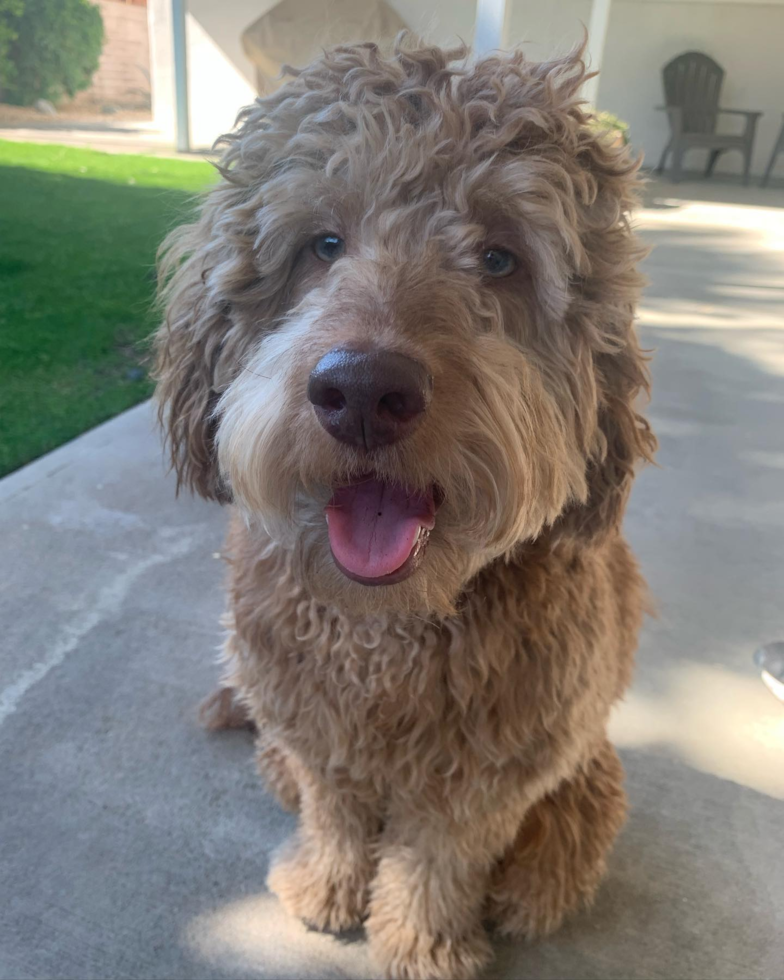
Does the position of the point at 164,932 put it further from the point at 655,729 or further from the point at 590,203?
the point at 590,203

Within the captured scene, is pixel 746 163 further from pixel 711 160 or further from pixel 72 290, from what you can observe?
pixel 72 290

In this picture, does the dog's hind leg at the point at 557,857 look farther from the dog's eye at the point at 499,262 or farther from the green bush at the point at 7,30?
the green bush at the point at 7,30

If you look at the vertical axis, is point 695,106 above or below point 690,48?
below

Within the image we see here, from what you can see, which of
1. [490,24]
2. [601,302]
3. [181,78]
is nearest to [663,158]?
[181,78]

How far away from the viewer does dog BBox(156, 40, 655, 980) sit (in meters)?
1.15

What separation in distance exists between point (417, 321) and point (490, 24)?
130 inches

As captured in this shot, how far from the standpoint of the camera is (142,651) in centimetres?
231

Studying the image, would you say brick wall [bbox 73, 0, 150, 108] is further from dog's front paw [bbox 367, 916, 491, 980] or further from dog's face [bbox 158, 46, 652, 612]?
dog's front paw [bbox 367, 916, 491, 980]

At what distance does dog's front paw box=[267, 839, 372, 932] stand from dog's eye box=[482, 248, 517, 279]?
1236mm

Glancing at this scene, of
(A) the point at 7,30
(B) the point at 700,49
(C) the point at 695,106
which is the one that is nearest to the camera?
(A) the point at 7,30

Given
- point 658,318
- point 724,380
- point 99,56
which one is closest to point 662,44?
point 99,56

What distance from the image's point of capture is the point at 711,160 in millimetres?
13359

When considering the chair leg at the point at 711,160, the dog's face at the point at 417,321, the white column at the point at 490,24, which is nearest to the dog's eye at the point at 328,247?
the dog's face at the point at 417,321

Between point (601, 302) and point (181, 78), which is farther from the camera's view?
point (181, 78)
